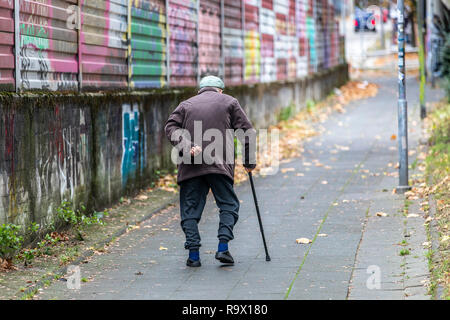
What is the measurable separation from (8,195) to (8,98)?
35.9 inches

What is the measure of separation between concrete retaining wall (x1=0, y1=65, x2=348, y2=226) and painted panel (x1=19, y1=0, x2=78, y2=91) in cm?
23

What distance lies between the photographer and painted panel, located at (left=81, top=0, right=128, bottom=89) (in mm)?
10992

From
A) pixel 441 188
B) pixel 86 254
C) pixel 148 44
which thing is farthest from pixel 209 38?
pixel 86 254

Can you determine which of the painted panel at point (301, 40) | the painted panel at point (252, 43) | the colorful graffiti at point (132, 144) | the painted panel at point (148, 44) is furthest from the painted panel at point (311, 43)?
the colorful graffiti at point (132, 144)

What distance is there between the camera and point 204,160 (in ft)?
26.6

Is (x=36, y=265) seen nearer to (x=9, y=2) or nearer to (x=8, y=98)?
(x=8, y=98)

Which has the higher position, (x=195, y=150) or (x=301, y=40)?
(x=301, y=40)

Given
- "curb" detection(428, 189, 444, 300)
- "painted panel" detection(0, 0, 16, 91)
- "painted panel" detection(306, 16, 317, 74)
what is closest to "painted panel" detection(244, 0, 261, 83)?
"painted panel" detection(306, 16, 317, 74)

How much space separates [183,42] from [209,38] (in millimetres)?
2029

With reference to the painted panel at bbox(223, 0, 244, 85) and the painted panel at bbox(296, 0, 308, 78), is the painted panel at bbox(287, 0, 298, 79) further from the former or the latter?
the painted panel at bbox(223, 0, 244, 85)

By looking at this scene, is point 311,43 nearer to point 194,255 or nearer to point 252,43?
point 252,43

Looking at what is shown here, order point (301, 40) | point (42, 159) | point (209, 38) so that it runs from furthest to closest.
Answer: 1. point (301, 40)
2. point (209, 38)
3. point (42, 159)

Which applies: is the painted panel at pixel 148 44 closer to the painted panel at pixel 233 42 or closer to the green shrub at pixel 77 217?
the green shrub at pixel 77 217
